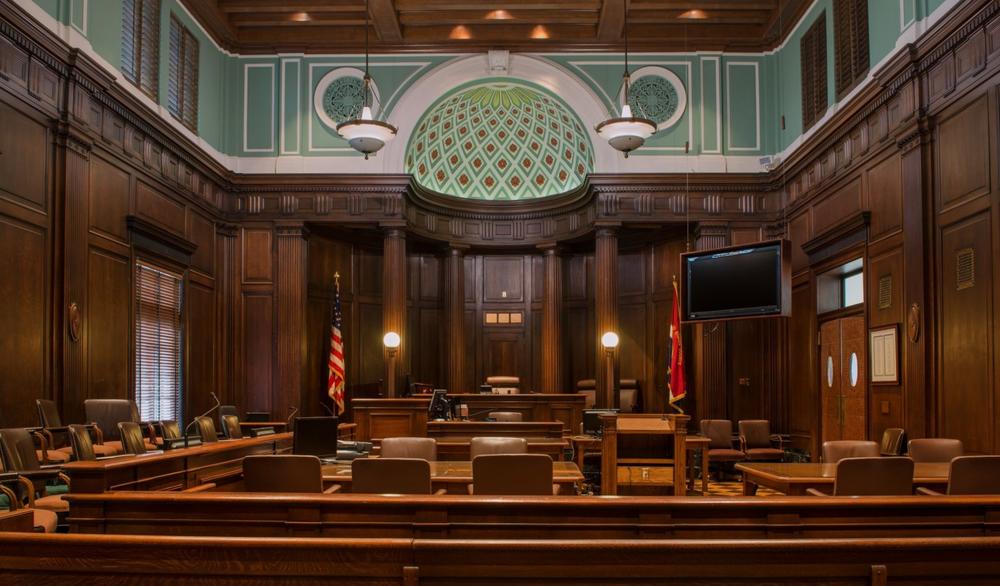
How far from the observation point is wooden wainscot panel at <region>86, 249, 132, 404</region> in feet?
30.7

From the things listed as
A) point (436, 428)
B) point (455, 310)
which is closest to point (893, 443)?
point (436, 428)

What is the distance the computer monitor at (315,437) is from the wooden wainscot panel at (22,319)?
3309 millimetres

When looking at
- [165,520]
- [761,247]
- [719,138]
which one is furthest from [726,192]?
[165,520]

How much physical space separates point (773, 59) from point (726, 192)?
92.6 inches

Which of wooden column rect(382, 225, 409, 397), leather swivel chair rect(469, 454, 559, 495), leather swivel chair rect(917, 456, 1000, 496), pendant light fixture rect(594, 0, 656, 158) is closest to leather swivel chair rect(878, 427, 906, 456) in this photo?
leather swivel chair rect(917, 456, 1000, 496)

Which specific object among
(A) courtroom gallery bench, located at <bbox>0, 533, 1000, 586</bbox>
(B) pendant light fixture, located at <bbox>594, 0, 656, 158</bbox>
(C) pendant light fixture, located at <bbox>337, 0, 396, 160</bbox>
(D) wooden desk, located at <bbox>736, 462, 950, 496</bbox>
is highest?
(C) pendant light fixture, located at <bbox>337, 0, 396, 160</bbox>

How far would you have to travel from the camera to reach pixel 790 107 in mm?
13305

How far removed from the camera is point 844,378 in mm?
10711

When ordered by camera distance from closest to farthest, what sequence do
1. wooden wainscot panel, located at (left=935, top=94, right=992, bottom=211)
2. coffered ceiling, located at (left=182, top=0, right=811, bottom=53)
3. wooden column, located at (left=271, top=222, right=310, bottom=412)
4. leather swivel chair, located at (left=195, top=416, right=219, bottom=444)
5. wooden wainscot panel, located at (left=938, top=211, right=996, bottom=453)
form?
wooden wainscot panel, located at (left=938, top=211, right=996, bottom=453) → wooden wainscot panel, located at (left=935, top=94, right=992, bottom=211) → leather swivel chair, located at (left=195, top=416, right=219, bottom=444) → coffered ceiling, located at (left=182, top=0, right=811, bottom=53) → wooden column, located at (left=271, top=222, right=310, bottom=412)

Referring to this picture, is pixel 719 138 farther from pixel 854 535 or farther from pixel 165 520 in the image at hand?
pixel 165 520

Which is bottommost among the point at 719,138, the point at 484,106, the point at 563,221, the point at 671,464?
the point at 671,464

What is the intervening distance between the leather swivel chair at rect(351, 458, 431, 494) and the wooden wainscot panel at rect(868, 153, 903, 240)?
6672 millimetres

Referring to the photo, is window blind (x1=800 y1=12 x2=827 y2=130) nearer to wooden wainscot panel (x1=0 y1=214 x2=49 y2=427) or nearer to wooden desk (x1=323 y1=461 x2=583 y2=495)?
wooden desk (x1=323 y1=461 x2=583 y2=495)

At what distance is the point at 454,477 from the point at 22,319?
17.0 feet
